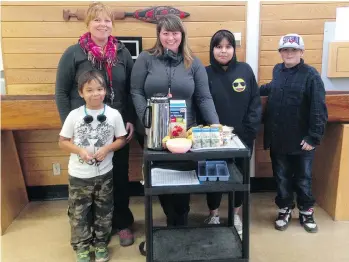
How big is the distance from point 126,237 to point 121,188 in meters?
0.30

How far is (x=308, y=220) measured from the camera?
241cm

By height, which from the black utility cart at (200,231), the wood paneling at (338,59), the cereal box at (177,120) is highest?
the wood paneling at (338,59)

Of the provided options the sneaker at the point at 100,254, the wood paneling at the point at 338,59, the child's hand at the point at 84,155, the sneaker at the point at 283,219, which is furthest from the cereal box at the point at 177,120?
the wood paneling at the point at 338,59

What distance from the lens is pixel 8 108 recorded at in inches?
92.7

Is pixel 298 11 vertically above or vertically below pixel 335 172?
above

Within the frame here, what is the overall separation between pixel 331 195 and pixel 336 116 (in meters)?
0.58

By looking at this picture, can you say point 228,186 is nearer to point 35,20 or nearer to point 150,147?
point 150,147

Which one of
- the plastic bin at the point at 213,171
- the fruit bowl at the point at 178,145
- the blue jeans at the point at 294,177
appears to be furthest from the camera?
the blue jeans at the point at 294,177

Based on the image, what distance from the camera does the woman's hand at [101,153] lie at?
1.91 m

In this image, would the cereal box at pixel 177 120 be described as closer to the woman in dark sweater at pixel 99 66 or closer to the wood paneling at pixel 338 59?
the woman in dark sweater at pixel 99 66

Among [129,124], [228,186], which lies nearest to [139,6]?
[129,124]

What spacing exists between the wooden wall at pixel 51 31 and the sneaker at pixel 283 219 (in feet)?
3.79

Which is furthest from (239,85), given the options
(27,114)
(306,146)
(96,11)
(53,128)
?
(27,114)

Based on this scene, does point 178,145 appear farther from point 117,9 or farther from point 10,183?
point 10,183
